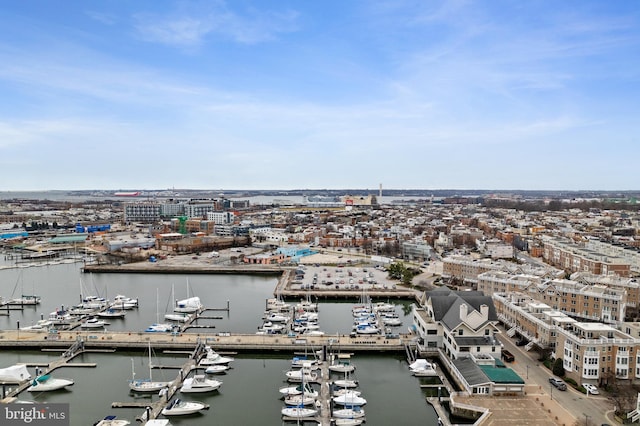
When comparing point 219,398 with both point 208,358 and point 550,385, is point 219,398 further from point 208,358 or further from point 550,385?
point 550,385

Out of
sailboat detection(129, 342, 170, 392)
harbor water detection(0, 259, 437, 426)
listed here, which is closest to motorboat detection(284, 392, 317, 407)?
harbor water detection(0, 259, 437, 426)

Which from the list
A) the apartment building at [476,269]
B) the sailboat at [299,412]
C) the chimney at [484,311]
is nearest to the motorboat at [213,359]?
the sailboat at [299,412]

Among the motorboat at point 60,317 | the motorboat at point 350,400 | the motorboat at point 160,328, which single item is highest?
the motorboat at point 60,317

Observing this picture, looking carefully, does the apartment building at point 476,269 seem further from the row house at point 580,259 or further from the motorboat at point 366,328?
the motorboat at point 366,328

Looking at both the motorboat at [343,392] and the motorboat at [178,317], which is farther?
the motorboat at [178,317]

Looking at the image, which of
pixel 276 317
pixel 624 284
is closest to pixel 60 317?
pixel 276 317

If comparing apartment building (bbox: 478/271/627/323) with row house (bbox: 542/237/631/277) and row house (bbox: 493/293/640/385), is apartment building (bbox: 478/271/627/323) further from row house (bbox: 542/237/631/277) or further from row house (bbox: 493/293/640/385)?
row house (bbox: 542/237/631/277)
